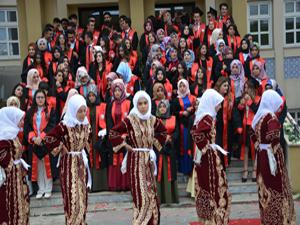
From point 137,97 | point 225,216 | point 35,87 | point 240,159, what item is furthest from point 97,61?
point 225,216

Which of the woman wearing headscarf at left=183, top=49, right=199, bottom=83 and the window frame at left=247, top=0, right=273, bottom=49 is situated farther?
the window frame at left=247, top=0, right=273, bottom=49

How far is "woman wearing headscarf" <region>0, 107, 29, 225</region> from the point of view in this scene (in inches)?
257

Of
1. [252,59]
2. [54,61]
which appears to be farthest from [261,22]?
[54,61]

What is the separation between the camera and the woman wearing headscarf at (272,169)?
6.75 m

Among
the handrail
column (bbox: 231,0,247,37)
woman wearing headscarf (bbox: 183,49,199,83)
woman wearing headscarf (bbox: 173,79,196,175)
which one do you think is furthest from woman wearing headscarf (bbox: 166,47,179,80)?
column (bbox: 231,0,247,37)

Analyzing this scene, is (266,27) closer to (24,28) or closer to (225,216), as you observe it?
(24,28)

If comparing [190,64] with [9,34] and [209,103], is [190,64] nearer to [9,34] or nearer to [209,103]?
[209,103]

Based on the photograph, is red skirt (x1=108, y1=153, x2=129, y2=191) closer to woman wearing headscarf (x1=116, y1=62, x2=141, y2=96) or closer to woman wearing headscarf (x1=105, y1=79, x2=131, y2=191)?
woman wearing headscarf (x1=105, y1=79, x2=131, y2=191)

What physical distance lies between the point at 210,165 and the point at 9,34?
10997 millimetres

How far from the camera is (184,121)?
9383 millimetres

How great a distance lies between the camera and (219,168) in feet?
22.1

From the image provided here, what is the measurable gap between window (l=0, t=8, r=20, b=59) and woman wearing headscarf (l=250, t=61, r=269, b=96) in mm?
8438

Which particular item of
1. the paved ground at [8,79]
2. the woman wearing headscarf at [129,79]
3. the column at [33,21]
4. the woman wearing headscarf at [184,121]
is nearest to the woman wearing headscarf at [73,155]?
the woman wearing headscarf at [184,121]

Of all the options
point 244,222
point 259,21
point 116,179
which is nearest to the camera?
point 244,222
